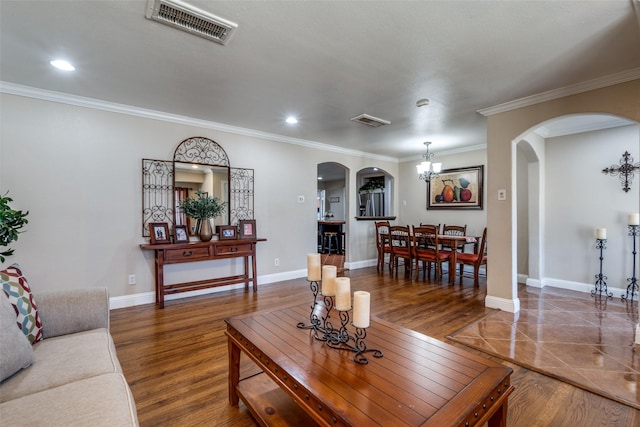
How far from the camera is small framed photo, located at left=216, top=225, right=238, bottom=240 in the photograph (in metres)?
4.11

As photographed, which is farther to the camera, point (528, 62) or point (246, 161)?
point (246, 161)

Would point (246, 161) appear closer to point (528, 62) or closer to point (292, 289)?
point (292, 289)

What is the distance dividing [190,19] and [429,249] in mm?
4578

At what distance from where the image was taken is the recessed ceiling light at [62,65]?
243 cm

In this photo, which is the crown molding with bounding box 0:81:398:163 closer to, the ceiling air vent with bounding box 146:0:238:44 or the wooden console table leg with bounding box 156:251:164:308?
the wooden console table leg with bounding box 156:251:164:308

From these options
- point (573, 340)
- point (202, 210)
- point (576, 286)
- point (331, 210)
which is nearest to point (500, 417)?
point (573, 340)

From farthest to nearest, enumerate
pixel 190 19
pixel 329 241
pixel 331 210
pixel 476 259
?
pixel 331 210 < pixel 329 241 < pixel 476 259 < pixel 190 19

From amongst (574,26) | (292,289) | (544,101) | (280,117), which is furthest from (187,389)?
(544,101)

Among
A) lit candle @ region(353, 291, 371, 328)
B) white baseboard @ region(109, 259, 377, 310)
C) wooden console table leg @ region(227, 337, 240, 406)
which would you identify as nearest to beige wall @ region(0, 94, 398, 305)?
white baseboard @ region(109, 259, 377, 310)

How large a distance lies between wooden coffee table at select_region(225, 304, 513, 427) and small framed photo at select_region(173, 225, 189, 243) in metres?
2.36

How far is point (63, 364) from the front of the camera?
135 centimetres

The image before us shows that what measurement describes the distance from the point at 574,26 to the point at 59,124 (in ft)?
15.3

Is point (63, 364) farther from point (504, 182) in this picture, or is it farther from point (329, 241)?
point (329, 241)

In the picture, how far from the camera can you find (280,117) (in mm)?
3846
